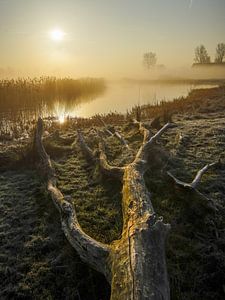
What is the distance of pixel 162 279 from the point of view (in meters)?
2.96

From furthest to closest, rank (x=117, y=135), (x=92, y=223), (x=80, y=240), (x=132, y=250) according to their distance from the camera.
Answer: (x=117, y=135)
(x=92, y=223)
(x=80, y=240)
(x=132, y=250)

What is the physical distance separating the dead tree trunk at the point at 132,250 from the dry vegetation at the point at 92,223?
0.89ft

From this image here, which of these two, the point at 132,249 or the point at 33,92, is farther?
the point at 33,92

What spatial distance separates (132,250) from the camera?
3.29 metres

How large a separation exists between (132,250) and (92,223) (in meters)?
1.58

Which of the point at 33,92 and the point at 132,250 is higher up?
the point at 33,92

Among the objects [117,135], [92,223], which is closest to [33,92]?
[117,135]

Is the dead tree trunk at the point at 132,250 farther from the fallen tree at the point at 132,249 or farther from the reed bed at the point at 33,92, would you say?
the reed bed at the point at 33,92

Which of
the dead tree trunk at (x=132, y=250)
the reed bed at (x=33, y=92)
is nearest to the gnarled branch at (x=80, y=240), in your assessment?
the dead tree trunk at (x=132, y=250)

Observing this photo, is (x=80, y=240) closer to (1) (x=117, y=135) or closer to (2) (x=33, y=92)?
(1) (x=117, y=135)

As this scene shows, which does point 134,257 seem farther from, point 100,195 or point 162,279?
point 100,195

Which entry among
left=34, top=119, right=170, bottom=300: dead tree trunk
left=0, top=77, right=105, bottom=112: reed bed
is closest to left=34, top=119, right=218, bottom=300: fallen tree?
left=34, top=119, right=170, bottom=300: dead tree trunk

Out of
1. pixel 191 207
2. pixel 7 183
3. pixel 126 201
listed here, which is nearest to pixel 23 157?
pixel 7 183

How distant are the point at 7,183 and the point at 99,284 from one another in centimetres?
384
